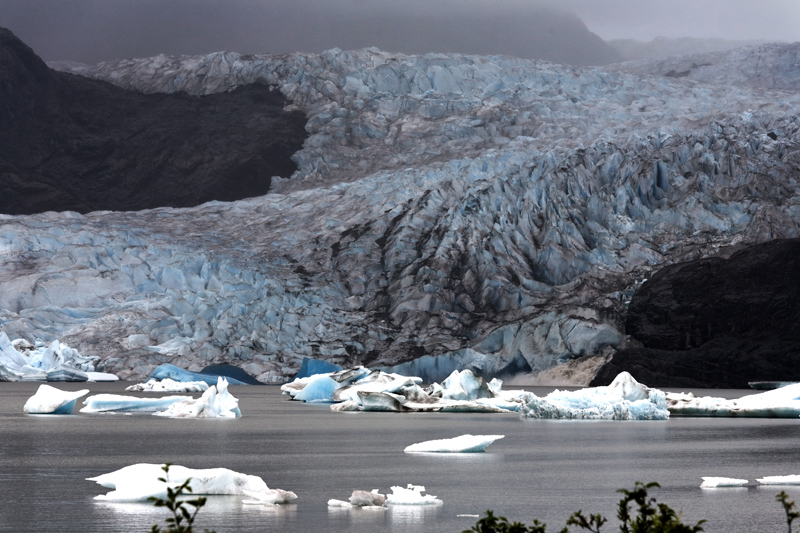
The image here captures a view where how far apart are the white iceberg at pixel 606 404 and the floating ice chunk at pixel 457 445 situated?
22.4 feet

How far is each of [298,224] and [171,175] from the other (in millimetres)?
15518

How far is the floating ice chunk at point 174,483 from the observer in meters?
8.40

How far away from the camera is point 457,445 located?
41.2 feet

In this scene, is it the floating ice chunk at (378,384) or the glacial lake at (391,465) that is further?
the floating ice chunk at (378,384)

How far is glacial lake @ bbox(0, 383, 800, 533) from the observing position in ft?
25.4

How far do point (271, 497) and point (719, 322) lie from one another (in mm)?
28237

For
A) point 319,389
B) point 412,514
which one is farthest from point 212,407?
point 412,514

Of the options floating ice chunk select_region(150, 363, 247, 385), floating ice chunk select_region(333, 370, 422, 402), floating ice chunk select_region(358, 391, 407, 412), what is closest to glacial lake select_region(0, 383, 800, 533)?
floating ice chunk select_region(358, 391, 407, 412)

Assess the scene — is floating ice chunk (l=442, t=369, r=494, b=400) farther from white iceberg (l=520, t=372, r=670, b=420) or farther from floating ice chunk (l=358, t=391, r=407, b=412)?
white iceberg (l=520, t=372, r=670, b=420)

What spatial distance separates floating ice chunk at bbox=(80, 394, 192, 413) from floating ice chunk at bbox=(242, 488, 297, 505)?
491 inches

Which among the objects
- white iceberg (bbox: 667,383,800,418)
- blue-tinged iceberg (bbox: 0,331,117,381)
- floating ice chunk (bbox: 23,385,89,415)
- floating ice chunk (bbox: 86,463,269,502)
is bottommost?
floating ice chunk (bbox: 86,463,269,502)

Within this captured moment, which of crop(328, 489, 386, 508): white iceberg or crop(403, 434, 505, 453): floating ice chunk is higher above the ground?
crop(403, 434, 505, 453): floating ice chunk

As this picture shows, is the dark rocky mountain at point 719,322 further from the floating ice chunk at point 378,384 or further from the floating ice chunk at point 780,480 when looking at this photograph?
the floating ice chunk at point 780,480

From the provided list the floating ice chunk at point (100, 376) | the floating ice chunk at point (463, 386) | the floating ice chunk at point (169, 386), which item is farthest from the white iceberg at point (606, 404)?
the floating ice chunk at point (100, 376)
